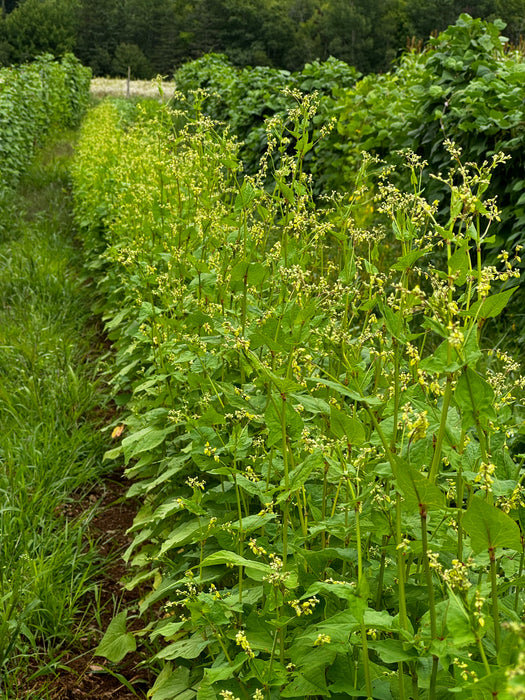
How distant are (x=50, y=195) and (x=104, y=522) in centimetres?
730

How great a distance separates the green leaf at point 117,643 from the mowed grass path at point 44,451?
20cm

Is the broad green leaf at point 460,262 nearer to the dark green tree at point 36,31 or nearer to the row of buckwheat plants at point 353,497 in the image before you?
the row of buckwheat plants at point 353,497

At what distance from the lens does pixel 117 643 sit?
2342mm

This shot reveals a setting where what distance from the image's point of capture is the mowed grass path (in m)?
2.55

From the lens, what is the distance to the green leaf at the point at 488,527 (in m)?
0.99

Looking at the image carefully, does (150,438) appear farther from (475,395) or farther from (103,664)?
(475,395)

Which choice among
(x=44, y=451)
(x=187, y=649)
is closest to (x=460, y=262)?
(x=187, y=649)

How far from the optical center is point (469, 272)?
3.70 feet

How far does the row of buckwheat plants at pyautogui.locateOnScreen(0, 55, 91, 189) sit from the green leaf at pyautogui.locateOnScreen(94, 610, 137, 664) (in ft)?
26.4

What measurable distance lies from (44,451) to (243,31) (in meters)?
56.5

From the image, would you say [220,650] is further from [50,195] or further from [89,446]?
[50,195]

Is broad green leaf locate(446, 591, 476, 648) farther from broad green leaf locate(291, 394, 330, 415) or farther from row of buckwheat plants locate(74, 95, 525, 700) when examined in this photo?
broad green leaf locate(291, 394, 330, 415)

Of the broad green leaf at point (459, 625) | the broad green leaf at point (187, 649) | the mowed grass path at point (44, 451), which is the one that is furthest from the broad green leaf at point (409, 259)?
the mowed grass path at point (44, 451)

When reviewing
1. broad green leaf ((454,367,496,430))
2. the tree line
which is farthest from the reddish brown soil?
the tree line
